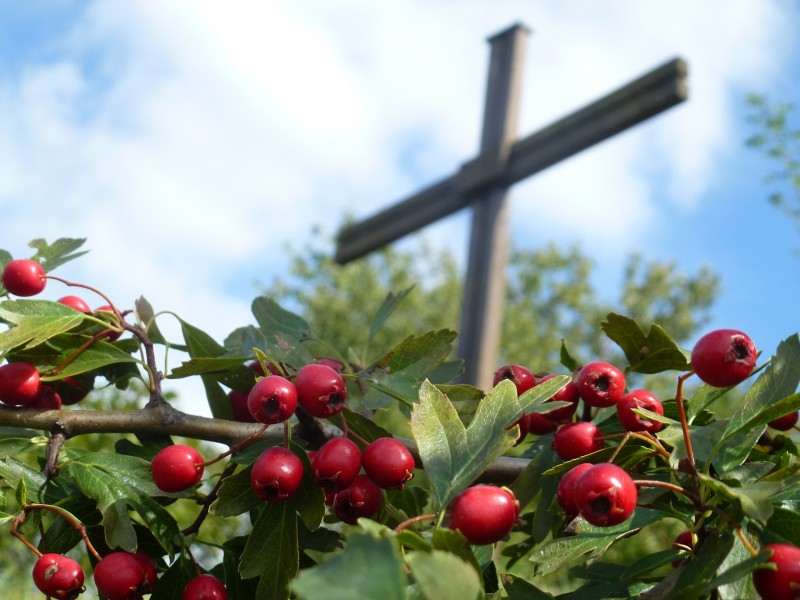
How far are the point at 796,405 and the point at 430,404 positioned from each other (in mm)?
315

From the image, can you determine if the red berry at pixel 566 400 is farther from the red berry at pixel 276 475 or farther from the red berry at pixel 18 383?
the red berry at pixel 18 383

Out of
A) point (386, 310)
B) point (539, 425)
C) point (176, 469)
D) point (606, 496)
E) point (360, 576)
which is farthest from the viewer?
point (386, 310)

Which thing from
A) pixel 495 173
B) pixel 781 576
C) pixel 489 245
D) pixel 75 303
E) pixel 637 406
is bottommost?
pixel 781 576

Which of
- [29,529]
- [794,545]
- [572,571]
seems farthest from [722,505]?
[29,529]

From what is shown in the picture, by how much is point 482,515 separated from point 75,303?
65 cm

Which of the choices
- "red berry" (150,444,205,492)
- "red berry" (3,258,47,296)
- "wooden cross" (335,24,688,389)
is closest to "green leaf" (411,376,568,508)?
"red berry" (150,444,205,492)

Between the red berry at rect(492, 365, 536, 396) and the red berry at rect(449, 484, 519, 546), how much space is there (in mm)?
273

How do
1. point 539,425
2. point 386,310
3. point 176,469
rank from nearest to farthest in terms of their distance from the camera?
point 176,469 < point 539,425 < point 386,310

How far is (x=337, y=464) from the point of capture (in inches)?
34.4

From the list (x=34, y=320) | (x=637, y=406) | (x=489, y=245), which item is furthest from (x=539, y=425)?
(x=489, y=245)

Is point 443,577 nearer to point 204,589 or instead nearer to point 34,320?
point 204,589

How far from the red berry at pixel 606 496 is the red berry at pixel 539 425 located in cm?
32

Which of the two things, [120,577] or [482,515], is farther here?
[120,577]

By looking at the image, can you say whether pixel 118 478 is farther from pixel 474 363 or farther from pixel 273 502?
pixel 474 363
